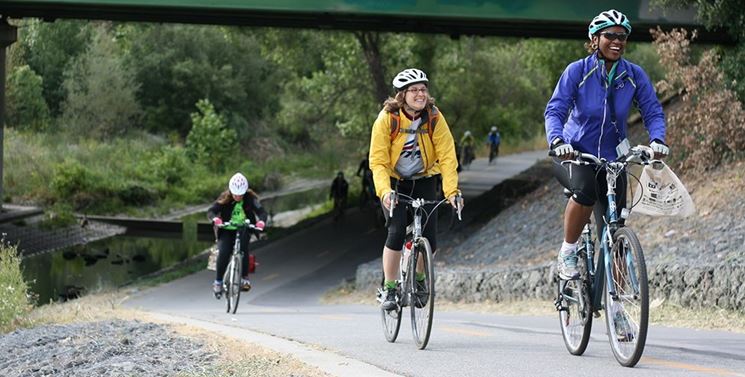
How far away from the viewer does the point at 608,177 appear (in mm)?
8406

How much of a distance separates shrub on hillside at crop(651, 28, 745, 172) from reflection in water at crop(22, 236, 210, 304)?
11607mm

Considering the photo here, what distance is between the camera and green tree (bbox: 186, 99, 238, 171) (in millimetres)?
60906

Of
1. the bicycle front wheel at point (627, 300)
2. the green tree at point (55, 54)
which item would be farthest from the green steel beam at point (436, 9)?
the green tree at point (55, 54)

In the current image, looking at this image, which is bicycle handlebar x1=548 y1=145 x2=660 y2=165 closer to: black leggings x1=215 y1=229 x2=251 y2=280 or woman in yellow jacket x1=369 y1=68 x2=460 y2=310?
woman in yellow jacket x1=369 y1=68 x2=460 y2=310

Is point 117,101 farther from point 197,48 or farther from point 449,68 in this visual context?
point 449,68

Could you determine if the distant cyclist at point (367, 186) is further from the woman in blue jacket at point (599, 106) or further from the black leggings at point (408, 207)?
the woman in blue jacket at point (599, 106)

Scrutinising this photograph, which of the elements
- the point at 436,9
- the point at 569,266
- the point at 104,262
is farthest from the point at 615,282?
the point at 104,262

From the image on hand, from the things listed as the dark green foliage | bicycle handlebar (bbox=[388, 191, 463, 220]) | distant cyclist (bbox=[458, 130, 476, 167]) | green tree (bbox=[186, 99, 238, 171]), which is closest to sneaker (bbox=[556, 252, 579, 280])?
bicycle handlebar (bbox=[388, 191, 463, 220])

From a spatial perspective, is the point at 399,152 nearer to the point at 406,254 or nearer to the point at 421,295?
the point at 406,254

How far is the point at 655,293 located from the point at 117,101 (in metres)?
49.4

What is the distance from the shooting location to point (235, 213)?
18.0 metres

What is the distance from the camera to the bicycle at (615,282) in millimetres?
8000

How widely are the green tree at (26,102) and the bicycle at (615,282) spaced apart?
4866cm

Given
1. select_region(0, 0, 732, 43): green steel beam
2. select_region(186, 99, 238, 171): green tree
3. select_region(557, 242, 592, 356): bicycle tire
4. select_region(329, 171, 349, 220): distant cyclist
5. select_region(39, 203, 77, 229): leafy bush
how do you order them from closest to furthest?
select_region(557, 242, 592, 356): bicycle tire < select_region(0, 0, 732, 43): green steel beam < select_region(329, 171, 349, 220): distant cyclist < select_region(39, 203, 77, 229): leafy bush < select_region(186, 99, 238, 171): green tree
